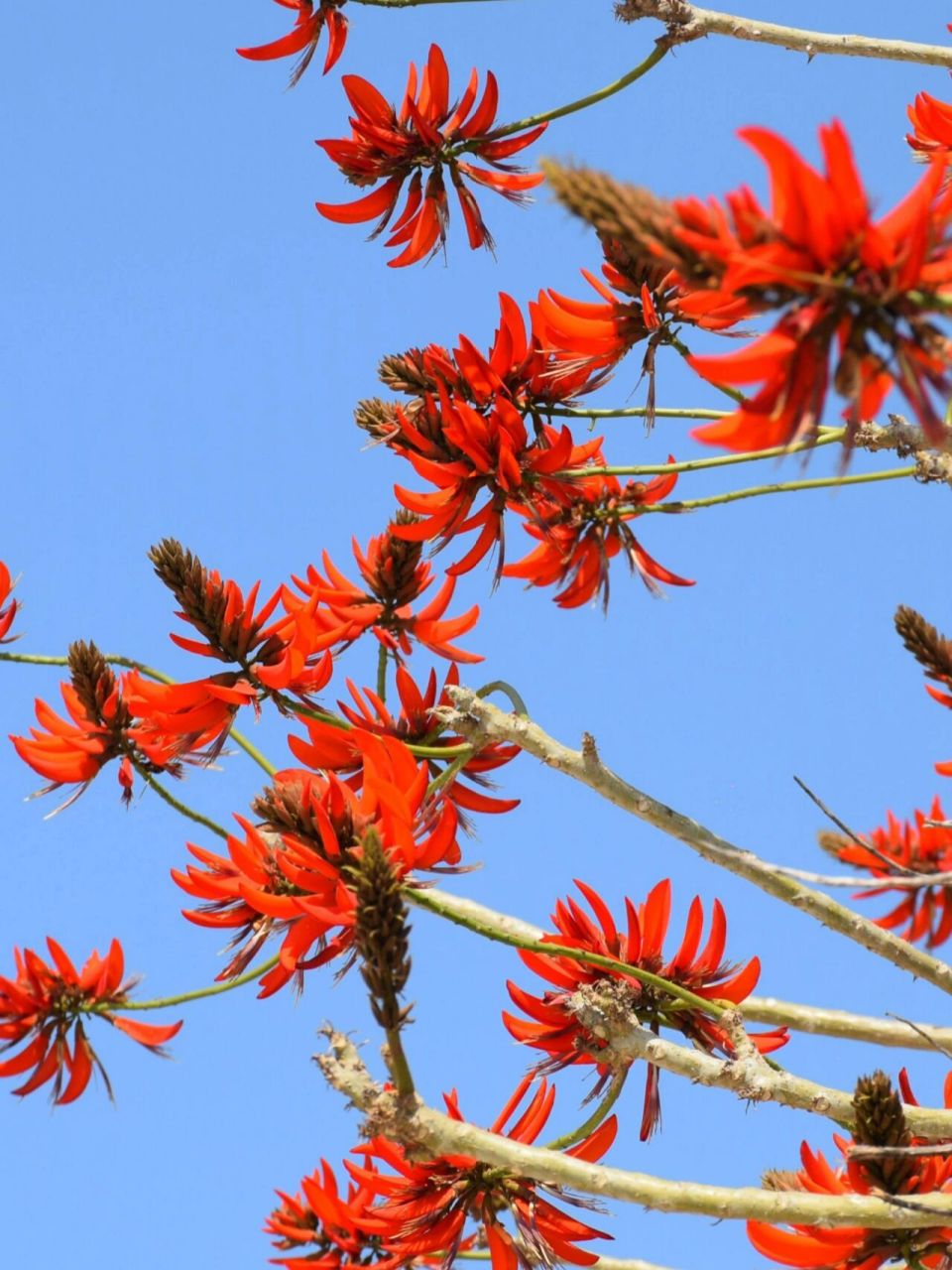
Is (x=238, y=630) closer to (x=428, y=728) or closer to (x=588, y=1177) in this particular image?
(x=428, y=728)

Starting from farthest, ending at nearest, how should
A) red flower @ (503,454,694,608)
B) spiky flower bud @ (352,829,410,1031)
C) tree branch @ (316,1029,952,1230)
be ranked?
red flower @ (503,454,694,608), tree branch @ (316,1029,952,1230), spiky flower bud @ (352,829,410,1031)

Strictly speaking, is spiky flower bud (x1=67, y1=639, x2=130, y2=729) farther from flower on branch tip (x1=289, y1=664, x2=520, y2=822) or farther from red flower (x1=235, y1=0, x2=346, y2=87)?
red flower (x1=235, y1=0, x2=346, y2=87)

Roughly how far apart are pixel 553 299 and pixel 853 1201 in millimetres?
1335

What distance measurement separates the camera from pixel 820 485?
2.39 meters

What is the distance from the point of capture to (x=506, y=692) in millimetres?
2594

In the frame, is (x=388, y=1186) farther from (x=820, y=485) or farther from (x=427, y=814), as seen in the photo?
(x=820, y=485)

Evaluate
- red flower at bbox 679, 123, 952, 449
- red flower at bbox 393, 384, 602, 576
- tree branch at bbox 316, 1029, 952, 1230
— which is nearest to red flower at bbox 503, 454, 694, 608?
red flower at bbox 393, 384, 602, 576

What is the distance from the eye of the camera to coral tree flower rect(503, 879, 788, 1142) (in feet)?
7.72

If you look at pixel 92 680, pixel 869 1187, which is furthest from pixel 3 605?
pixel 869 1187

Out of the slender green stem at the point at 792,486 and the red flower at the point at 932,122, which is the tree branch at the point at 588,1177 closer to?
the slender green stem at the point at 792,486

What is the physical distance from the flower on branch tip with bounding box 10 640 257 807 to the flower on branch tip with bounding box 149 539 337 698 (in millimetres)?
49

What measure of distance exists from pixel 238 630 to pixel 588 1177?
1.05 metres

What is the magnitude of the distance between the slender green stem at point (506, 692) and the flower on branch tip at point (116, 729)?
396 millimetres

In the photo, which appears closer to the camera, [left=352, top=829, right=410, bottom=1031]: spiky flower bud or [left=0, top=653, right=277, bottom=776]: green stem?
[left=352, top=829, right=410, bottom=1031]: spiky flower bud
